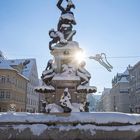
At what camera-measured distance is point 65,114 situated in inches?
423

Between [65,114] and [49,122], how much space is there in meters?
0.61

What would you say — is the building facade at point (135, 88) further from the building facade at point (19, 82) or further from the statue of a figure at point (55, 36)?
the statue of a figure at point (55, 36)

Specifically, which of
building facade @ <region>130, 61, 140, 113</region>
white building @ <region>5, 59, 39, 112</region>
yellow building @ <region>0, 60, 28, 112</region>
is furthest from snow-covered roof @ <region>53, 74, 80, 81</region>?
building facade @ <region>130, 61, 140, 113</region>

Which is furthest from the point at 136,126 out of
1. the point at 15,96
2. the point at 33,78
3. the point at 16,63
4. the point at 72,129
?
the point at 33,78

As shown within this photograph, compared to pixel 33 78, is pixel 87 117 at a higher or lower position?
lower

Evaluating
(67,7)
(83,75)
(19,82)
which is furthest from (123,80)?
(83,75)

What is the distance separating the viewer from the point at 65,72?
45.8 ft

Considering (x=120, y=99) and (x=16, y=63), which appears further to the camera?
(x=120, y=99)

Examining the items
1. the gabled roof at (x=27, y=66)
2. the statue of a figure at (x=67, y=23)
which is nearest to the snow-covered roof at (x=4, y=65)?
the gabled roof at (x=27, y=66)

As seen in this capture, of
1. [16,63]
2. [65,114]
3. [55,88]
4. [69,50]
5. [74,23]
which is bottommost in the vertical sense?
[65,114]

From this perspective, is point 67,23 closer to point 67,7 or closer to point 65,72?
point 67,7

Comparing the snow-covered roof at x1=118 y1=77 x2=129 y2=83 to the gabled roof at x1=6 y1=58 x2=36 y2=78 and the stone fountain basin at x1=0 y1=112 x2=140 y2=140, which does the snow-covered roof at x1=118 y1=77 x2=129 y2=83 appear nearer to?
the gabled roof at x1=6 y1=58 x2=36 y2=78

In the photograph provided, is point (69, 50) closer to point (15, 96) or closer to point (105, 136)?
point (105, 136)

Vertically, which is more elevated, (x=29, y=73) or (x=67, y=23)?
(x=29, y=73)
